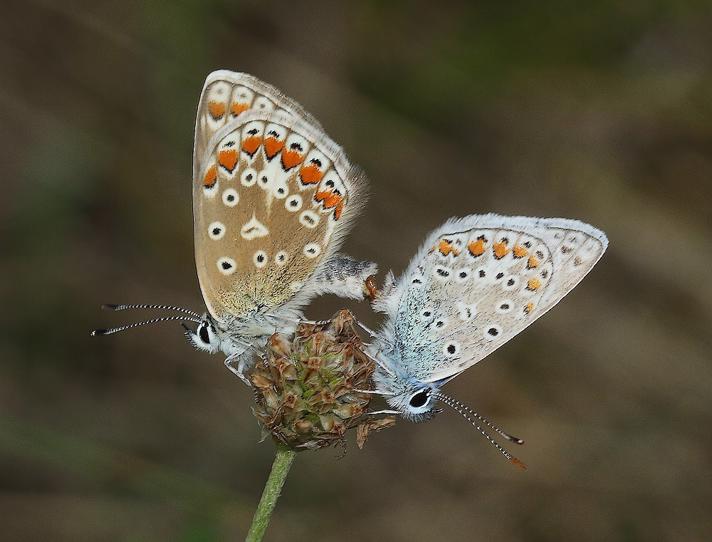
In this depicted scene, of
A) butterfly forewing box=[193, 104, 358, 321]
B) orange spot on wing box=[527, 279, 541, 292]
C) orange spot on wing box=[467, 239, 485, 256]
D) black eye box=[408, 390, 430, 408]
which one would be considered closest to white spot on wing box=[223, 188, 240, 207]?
butterfly forewing box=[193, 104, 358, 321]

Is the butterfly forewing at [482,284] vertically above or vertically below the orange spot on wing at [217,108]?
below

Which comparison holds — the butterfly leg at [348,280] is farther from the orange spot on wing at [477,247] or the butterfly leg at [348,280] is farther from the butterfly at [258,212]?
the orange spot on wing at [477,247]

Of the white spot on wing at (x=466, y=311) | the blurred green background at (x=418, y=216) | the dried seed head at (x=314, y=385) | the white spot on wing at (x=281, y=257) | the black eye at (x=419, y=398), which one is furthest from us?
the blurred green background at (x=418, y=216)

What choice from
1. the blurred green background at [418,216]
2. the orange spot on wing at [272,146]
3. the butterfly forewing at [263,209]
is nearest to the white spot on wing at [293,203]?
the butterfly forewing at [263,209]

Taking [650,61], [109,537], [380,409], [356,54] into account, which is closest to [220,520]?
[109,537]

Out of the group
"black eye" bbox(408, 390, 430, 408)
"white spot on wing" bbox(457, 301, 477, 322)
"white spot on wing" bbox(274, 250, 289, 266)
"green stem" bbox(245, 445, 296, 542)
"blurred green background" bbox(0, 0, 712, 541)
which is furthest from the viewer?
"blurred green background" bbox(0, 0, 712, 541)

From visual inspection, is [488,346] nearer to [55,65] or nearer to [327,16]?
[327,16]

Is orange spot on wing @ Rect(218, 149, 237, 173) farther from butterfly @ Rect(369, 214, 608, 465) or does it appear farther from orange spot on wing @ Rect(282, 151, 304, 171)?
butterfly @ Rect(369, 214, 608, 465)
